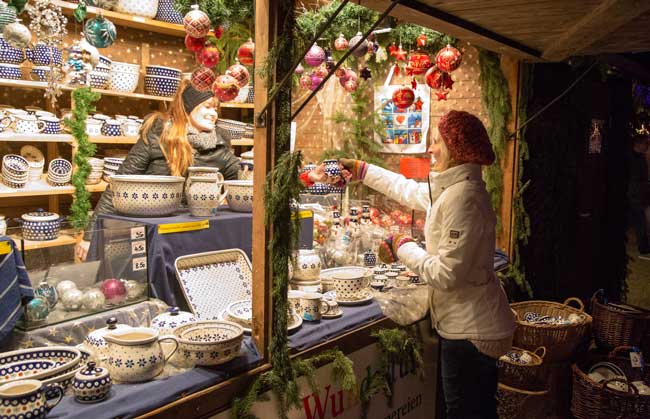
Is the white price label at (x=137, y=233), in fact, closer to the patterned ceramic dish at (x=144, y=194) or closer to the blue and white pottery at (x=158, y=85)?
the patterned ceramic dish at (x=144, y=194)

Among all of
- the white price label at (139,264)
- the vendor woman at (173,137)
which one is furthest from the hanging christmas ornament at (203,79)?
the white price label at (139,264)

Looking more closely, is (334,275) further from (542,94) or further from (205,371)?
(542,94)

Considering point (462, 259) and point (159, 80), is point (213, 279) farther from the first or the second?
point (159, 80)

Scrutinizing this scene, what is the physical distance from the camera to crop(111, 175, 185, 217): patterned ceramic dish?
2.09 metres

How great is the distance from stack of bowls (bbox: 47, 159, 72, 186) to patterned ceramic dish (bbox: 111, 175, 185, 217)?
242cm

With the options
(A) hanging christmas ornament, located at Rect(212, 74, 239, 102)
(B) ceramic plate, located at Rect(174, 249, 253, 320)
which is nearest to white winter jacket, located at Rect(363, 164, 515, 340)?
(B) ceramic plate, located at Rect(174, 249, 253, 320)

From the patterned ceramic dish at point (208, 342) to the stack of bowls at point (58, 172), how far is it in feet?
10.0

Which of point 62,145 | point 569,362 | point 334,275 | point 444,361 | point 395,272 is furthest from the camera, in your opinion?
point 62,145

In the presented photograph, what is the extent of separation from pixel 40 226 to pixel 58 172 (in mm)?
1714

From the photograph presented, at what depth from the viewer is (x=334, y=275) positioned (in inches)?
99.6

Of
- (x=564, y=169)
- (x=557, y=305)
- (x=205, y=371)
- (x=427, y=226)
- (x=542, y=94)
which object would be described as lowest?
(x=557, y=305)

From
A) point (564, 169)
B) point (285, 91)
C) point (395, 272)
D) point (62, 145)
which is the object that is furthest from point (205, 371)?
point (62, 145)

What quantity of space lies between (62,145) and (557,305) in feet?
13.1

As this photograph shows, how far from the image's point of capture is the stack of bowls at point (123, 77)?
4578mm
